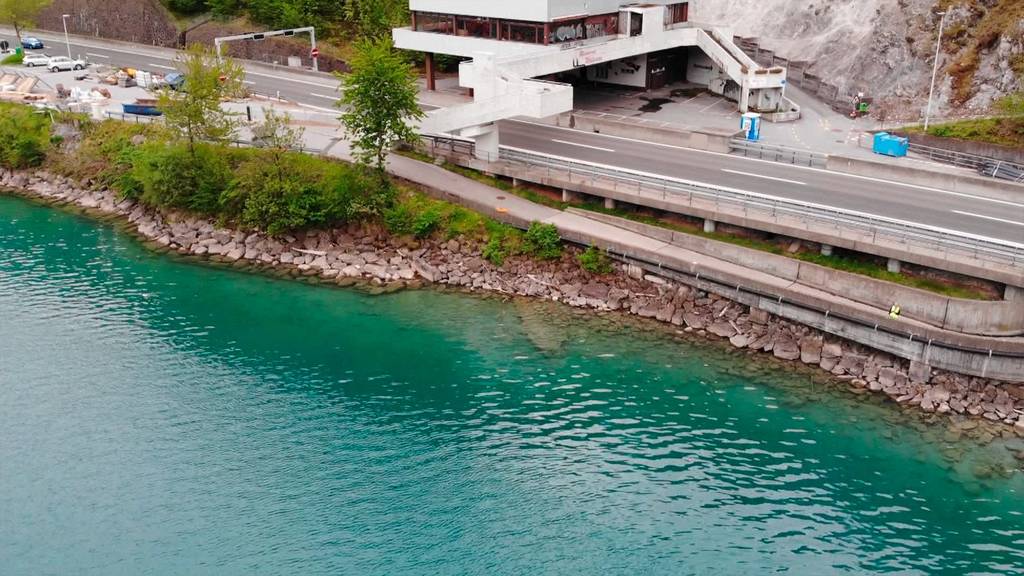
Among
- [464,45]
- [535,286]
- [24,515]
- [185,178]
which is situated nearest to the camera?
[24,515]

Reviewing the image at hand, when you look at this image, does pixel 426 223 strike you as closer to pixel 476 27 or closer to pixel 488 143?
pixel 488 143

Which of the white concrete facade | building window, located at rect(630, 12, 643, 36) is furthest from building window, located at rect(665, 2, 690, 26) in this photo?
building window, located at rect(630, 12, 643, 36)

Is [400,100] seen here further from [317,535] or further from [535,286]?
[317,535]

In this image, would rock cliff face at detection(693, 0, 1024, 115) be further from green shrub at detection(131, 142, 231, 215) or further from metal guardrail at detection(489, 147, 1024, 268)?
green shrub at detection(131, 142, 231, 215)

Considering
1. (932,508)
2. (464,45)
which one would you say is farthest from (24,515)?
(464,45)

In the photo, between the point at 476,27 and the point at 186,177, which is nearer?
the point at 186,177

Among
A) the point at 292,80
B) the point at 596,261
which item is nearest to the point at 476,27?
the point at 292,80
